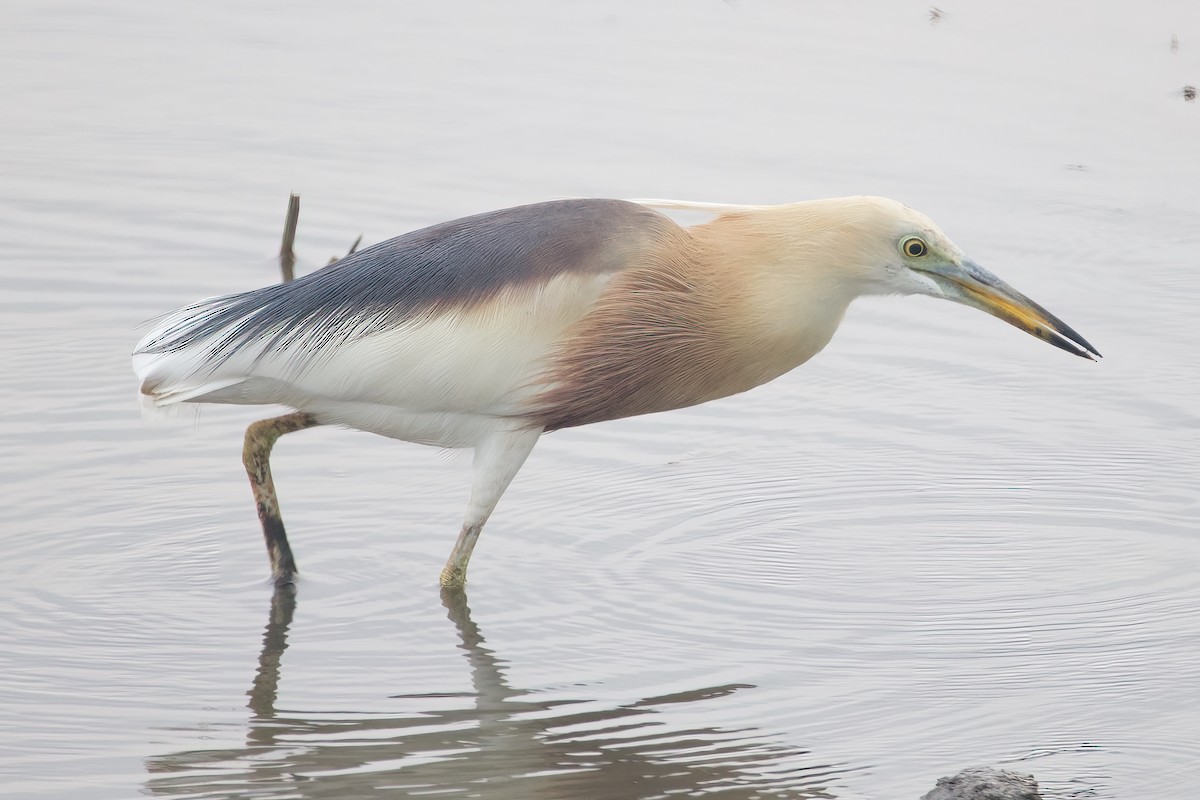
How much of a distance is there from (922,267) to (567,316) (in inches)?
47.2

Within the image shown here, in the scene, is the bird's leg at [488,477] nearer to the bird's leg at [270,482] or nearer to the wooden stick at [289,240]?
the bird's leg at [270,482]

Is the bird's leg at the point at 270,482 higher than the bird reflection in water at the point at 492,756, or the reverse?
the bird's leg at the point at 270,482

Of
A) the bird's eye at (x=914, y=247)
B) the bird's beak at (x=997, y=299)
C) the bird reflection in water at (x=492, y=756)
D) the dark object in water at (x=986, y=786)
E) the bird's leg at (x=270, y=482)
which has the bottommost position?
the bird reflection in water at (x=492, y=756)

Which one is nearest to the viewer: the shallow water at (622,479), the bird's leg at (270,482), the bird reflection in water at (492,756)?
the bird reflection in water at (492,756)

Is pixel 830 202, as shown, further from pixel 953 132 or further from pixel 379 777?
pixel 953 132

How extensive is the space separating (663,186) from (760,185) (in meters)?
0.57

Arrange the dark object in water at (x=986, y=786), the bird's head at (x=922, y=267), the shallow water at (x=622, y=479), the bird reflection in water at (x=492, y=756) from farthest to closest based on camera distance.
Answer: the bird's head at (x=922, y=267) → the shallow water at (x=622, y=479) → the bird reflection in water at (x=492, y=756) → the dark object in water at (x=986, y=786)

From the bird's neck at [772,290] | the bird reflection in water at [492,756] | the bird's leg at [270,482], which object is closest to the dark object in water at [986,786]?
the bird reflection in water at [492,756]

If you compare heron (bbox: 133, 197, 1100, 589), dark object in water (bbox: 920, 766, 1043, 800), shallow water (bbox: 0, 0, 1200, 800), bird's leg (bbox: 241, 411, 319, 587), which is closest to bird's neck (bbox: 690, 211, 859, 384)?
heron (bbox: 133, 197, 1100, 589)

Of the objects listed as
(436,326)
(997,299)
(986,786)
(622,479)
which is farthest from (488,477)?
(986,786)

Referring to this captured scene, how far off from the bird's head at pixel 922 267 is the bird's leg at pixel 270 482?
205 cm

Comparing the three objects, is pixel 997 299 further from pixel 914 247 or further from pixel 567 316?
pixel 567 316

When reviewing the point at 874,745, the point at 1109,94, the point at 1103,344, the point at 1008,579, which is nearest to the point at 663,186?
the point at 1103,344

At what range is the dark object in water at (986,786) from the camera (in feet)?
15.3
